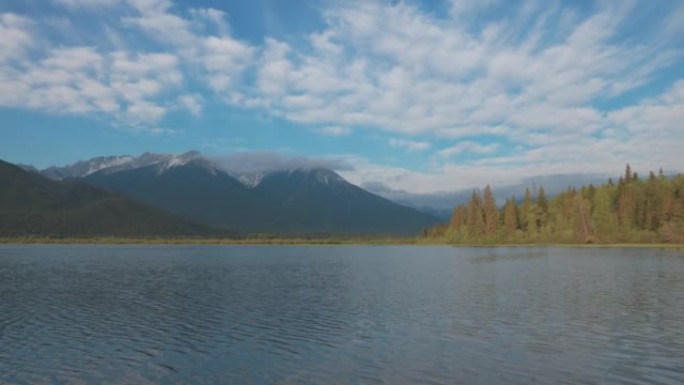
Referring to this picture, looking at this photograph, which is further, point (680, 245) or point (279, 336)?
point (680, 245)

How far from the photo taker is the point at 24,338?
36375 mm

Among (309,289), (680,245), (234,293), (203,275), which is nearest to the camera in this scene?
(234,293)

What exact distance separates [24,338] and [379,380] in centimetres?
2490

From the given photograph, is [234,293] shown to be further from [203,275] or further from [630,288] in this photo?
[630,288]

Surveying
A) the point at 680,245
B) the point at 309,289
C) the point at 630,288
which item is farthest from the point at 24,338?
the point at 680,245

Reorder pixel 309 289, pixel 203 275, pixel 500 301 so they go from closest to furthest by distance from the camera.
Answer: pixel 500 301, pixel 309 289, pixel 203 275

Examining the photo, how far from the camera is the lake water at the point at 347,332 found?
27.6 metres

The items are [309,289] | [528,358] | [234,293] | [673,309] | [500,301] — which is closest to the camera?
[528,358]

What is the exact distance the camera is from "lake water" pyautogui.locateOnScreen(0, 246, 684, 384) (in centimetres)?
2764

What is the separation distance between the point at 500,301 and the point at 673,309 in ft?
47.1

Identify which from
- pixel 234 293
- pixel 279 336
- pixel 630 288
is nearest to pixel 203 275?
pixel 234 293

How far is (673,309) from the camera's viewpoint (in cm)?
4672

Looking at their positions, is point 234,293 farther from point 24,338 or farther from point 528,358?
point 528,358

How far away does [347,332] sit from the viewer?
1513 inches
